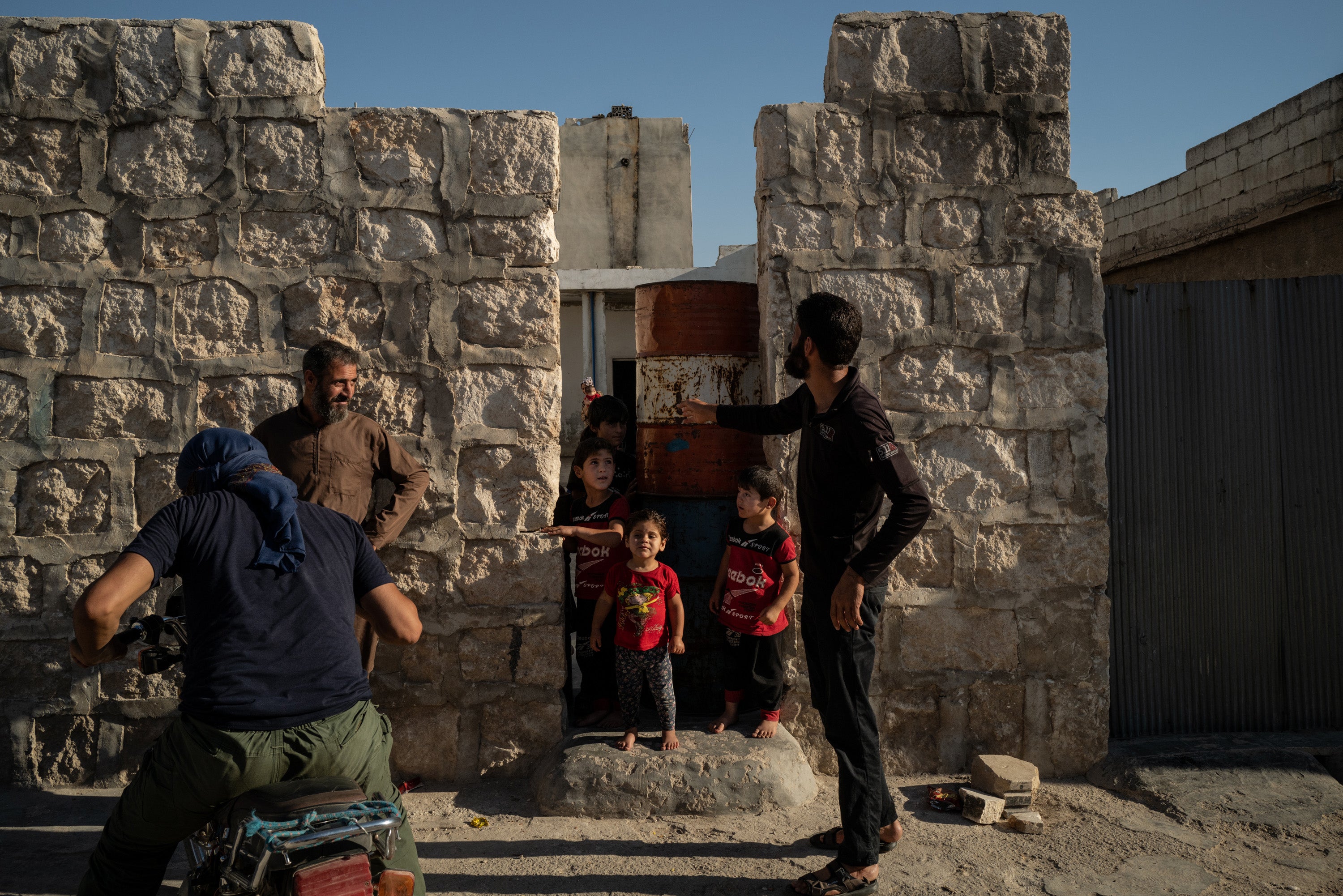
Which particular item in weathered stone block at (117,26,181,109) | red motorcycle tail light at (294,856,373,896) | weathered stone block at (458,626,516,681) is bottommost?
red motorcycle tail light at (294,856,373,896)

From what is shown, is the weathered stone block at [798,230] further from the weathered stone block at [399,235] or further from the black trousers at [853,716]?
the black trousers at [853,716]

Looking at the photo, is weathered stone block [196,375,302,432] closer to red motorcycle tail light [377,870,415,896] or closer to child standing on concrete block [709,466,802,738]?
child standing on concrete block [709,466,802,738]

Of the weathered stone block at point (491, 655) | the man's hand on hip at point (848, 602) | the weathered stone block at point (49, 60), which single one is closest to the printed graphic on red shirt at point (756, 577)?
the man's hand on hip at point (848, 602)

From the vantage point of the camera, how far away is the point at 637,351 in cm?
426

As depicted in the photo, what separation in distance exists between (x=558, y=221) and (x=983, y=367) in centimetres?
1568

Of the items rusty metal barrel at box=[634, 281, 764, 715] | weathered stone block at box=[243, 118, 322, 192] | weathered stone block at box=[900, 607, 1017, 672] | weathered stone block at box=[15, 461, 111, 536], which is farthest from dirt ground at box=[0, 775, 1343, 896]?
weathered stone block at box=[243, 118, 322, 192]

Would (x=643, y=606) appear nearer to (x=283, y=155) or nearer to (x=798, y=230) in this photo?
(x=798, y=230)

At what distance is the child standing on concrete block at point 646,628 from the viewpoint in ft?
11.9

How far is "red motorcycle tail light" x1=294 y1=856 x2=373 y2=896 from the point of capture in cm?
187

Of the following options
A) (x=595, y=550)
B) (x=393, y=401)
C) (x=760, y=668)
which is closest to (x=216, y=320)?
(x=393, y=401)

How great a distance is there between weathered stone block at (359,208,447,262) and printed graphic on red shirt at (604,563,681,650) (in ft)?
5.20

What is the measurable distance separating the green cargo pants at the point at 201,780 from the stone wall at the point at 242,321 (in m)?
1.49

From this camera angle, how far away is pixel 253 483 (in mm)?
2252

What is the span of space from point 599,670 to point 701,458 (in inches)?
42.1
